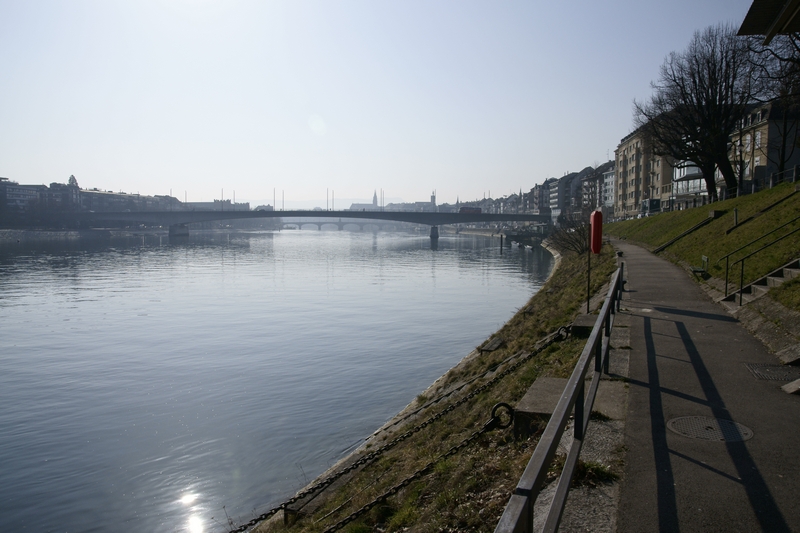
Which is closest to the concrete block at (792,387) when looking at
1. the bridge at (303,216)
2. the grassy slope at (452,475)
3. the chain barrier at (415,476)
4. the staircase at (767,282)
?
the grassy slope at (452,475)

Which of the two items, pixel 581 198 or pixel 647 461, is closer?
pixel 647 461

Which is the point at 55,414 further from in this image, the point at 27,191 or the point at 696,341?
the point at 27,191

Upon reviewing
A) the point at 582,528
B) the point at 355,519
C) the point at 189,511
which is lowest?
the point at 189,511

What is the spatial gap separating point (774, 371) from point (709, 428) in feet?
10.4

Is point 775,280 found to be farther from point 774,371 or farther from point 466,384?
point 466,384

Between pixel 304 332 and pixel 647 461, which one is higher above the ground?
pixel 647 461

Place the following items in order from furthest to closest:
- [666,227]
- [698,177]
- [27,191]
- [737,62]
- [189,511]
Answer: [27,191] < [698,177] < [666,227] < [737,62] < [189,511]

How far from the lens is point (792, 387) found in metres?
7.58

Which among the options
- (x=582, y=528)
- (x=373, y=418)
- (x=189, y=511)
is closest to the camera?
(x=582, y=528)

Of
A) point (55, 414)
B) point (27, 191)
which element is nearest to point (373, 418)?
point (55, 414)

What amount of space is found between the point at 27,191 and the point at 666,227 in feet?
697

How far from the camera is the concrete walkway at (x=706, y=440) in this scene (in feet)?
14.8

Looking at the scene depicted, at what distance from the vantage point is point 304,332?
25.7m

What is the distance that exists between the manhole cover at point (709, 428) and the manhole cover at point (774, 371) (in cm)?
235
